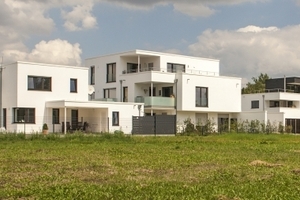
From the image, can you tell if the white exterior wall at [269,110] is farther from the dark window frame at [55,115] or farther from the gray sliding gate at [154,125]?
the dark window frame at [55,115]

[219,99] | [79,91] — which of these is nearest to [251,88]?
[219,99]

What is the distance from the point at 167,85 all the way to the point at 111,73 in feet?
20.8

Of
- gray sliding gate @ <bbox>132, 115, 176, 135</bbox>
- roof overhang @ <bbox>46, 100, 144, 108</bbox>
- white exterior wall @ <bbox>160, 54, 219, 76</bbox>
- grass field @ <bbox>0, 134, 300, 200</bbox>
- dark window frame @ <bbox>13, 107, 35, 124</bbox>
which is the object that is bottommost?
grass field @ <bbox>0, 134, 300, 200</bbox>

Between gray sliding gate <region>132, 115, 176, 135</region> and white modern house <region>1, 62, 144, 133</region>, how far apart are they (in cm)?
149

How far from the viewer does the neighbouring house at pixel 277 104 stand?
59.4m

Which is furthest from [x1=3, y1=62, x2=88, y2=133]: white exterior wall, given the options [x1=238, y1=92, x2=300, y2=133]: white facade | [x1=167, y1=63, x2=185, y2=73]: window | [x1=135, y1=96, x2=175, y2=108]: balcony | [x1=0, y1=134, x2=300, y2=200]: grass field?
[x1=0, y1=134, x2=300, y2=200]: grass field

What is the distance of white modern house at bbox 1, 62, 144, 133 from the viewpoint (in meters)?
43.5

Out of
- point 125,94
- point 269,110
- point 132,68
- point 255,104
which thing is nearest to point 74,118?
point 125,94

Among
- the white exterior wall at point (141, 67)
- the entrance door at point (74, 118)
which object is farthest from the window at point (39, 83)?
the white exterior wall at point (141, 67)

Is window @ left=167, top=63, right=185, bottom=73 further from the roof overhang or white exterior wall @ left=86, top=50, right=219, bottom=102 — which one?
the roof overhang

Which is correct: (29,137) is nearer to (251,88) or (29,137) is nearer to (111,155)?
(111,155)

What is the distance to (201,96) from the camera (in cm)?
5434

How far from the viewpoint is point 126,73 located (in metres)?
53.8

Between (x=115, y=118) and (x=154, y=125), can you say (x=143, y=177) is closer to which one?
(x=154, y=125)
